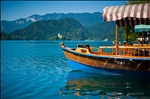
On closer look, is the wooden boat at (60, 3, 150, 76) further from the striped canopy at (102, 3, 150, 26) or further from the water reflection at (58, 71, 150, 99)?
the water reflection at (58, 71, 150, 99)

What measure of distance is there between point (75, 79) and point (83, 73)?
Answer: 2.06 metres

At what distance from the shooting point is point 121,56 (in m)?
15.7

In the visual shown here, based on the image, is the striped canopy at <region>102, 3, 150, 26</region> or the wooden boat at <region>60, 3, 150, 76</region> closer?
the striped canopy at <region>102, 3, 150, 26</region>

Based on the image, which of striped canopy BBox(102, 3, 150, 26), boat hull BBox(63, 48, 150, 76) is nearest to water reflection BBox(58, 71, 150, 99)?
boat hull BBox(63, 48, 150, 76)

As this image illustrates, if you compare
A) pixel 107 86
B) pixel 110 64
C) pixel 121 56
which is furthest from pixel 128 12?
pixel 107 86

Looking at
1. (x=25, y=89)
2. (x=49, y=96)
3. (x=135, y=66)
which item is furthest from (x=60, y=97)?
(x=135, y=66)

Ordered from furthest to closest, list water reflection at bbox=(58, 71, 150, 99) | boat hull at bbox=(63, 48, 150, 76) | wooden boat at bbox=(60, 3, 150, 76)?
boat hull at bbox=(63, 48, 150, 76) → wooden boat at bbox=(60, 3, 150, 76) → water reflection at bbox=(58, 71, 150, 99)

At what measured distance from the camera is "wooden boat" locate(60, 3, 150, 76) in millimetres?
14875

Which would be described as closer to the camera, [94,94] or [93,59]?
[94,94]

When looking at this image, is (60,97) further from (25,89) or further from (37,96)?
(25,89)

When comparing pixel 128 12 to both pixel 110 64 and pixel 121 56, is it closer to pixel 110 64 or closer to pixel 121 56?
pixel 121 56

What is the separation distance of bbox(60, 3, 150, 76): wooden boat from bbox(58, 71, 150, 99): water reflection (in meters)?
0.58

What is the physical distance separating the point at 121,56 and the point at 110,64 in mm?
1122

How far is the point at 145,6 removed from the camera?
14.8m
